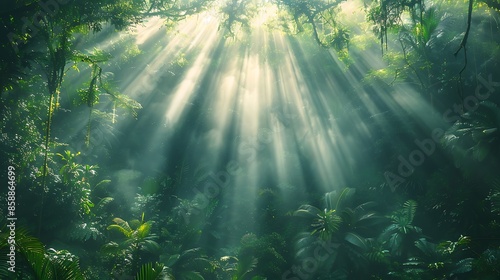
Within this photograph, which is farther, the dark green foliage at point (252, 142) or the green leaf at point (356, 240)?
the green leaf at point (356, 240)

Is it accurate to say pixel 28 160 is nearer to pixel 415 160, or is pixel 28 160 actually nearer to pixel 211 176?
pixel 211 176

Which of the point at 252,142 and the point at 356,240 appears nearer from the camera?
the point at 356,240

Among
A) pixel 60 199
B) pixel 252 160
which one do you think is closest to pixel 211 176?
pixel 252 160

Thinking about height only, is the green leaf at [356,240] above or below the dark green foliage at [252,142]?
below

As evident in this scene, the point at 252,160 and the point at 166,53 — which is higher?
the point at 166,53

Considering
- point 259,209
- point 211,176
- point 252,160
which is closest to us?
point 259,209

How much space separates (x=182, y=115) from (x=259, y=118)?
4984mm

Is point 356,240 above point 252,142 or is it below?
below

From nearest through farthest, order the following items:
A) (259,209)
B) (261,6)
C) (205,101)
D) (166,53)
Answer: (261,6), (259,209), (205,101), (166,53)

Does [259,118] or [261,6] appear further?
[259,118]

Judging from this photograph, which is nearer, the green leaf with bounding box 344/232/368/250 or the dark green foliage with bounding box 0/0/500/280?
the dark green foliage with bounding box 0/0/500/280

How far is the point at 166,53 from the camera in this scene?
22031 mm

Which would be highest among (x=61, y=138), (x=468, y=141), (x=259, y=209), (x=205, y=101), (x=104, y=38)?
(x=104, y=38)

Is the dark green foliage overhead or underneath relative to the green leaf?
overhead
